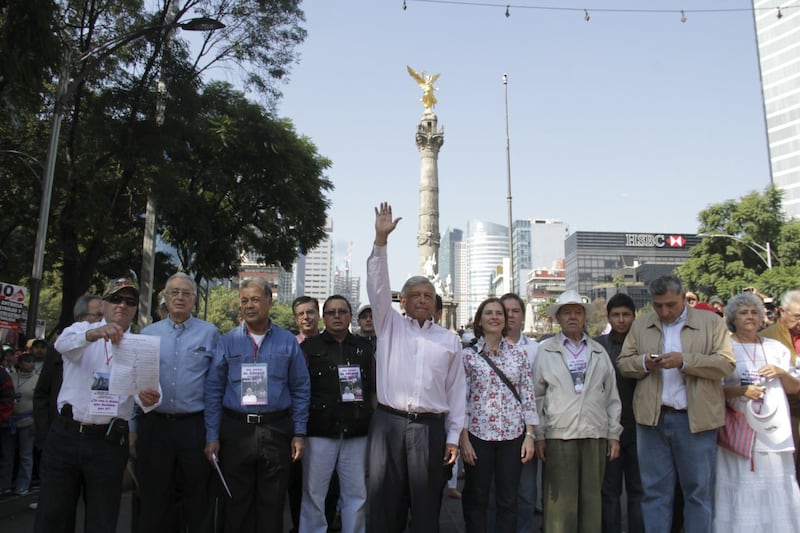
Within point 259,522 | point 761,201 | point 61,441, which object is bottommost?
point 259,522

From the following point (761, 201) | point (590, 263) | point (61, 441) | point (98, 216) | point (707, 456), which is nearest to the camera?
point (61, 441)

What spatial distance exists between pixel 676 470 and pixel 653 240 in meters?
109

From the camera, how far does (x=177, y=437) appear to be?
4.31m

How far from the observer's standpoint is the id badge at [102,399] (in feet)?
13.0

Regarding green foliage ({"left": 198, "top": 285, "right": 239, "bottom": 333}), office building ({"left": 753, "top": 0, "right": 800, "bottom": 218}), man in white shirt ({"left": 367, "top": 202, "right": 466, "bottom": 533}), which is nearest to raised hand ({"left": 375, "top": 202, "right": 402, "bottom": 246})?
man in white shirt ({"left": 367, "top": 202, "right": 466, "bottom": 533})

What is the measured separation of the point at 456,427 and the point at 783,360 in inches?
108

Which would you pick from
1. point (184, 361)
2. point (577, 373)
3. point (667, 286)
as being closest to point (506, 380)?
point (577, 373)

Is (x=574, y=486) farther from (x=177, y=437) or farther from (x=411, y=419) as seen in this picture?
(x=177, y=437)

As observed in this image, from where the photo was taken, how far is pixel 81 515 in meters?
6.03

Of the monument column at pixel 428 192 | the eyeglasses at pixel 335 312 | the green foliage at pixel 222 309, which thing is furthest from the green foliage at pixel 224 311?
the eyeglasses at pixel 335 312

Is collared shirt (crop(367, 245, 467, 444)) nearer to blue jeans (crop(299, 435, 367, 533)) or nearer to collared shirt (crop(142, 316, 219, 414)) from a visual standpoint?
blue jeans (crop(299, 435, 367, 533))

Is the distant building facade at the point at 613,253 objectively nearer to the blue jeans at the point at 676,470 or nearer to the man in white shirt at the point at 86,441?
the blue jeans at the point at 676,470

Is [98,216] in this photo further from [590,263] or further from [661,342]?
[590,263]

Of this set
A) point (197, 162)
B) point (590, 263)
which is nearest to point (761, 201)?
point (197, 162)
